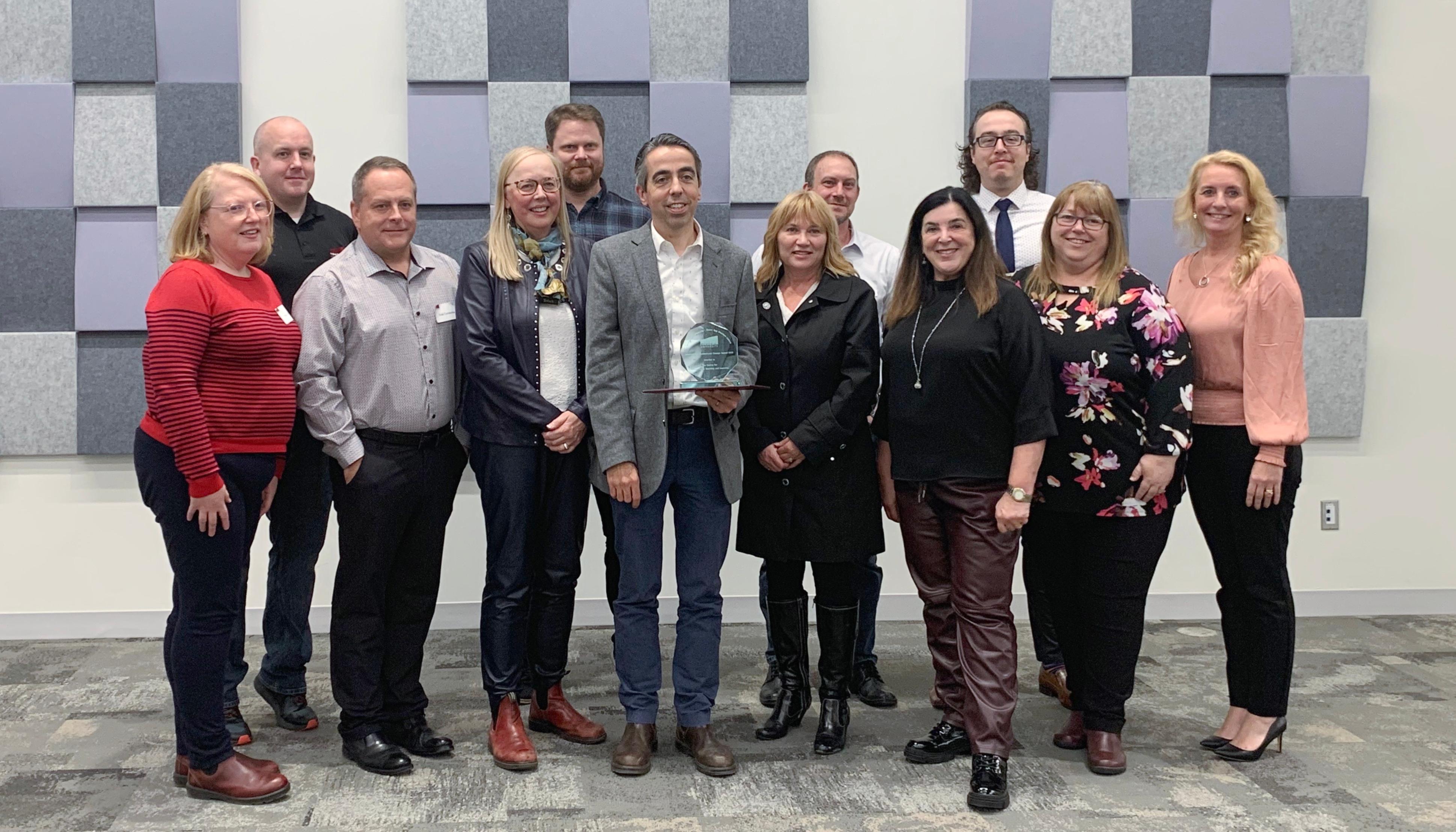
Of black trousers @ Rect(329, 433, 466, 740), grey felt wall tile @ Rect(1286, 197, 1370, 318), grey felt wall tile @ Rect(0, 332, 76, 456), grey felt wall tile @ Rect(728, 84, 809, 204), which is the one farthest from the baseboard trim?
grey felt wall tile @ Rect(728, 84, 809, 204)

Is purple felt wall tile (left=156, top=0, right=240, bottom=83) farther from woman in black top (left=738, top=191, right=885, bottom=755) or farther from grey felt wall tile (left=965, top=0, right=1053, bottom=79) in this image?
grey felt wall tile (left=965, top=0, right=1053, bottom=79)

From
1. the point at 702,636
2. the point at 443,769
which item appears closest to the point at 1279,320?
the point at 702,636

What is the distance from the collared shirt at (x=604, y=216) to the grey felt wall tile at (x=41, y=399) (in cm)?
212

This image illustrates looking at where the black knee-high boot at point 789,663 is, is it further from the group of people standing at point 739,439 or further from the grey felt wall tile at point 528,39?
the grey felt wall tile at point 528,39

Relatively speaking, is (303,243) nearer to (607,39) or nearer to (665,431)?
(665,431)

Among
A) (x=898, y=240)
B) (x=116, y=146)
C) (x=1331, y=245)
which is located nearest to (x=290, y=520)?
(x=116, y=146)

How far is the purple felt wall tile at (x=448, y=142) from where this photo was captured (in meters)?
4.21

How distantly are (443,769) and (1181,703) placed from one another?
215 cm

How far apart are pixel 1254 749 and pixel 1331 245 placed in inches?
91.9

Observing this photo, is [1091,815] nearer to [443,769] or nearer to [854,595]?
[854,595]

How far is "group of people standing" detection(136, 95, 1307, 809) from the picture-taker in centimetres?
274

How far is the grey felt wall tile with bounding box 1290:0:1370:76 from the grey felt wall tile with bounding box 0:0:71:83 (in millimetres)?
4563

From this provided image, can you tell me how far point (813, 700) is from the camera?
3.51m

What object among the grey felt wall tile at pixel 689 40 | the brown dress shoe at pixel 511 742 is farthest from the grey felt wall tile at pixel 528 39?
→ the brown dress shoe at pixel 511 742
